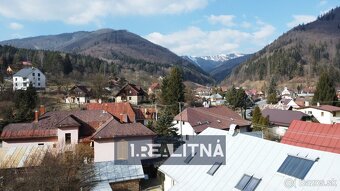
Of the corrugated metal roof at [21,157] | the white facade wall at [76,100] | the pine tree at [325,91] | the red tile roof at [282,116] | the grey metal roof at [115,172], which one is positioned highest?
the pine tree at [325,91]

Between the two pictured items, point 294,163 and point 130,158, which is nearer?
point 294,163

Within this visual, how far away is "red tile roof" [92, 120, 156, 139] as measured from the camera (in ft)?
95.8

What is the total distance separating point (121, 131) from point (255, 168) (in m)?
Answer: 17.1

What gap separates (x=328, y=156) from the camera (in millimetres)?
13031

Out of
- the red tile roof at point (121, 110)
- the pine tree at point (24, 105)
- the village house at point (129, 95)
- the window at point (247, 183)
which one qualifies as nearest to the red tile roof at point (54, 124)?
the red tile roof at point (121, 110)

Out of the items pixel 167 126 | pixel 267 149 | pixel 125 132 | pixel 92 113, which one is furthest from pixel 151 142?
pixel 267 149

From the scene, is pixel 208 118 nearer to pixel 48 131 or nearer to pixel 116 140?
pixel 116 140

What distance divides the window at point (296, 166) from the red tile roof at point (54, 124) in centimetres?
2452

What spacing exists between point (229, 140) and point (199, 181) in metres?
3.51

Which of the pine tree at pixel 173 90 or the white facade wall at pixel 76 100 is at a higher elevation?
the pine tree at pixel 173 90

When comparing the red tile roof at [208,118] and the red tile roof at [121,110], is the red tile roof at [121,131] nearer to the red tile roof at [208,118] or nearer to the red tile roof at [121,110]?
the red tile roof at [121,110]

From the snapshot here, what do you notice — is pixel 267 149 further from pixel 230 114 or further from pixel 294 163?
pixel 230 114

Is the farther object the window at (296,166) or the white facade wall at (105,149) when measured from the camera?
the white facade wall at (105,149)

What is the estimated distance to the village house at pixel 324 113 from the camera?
185 feet
